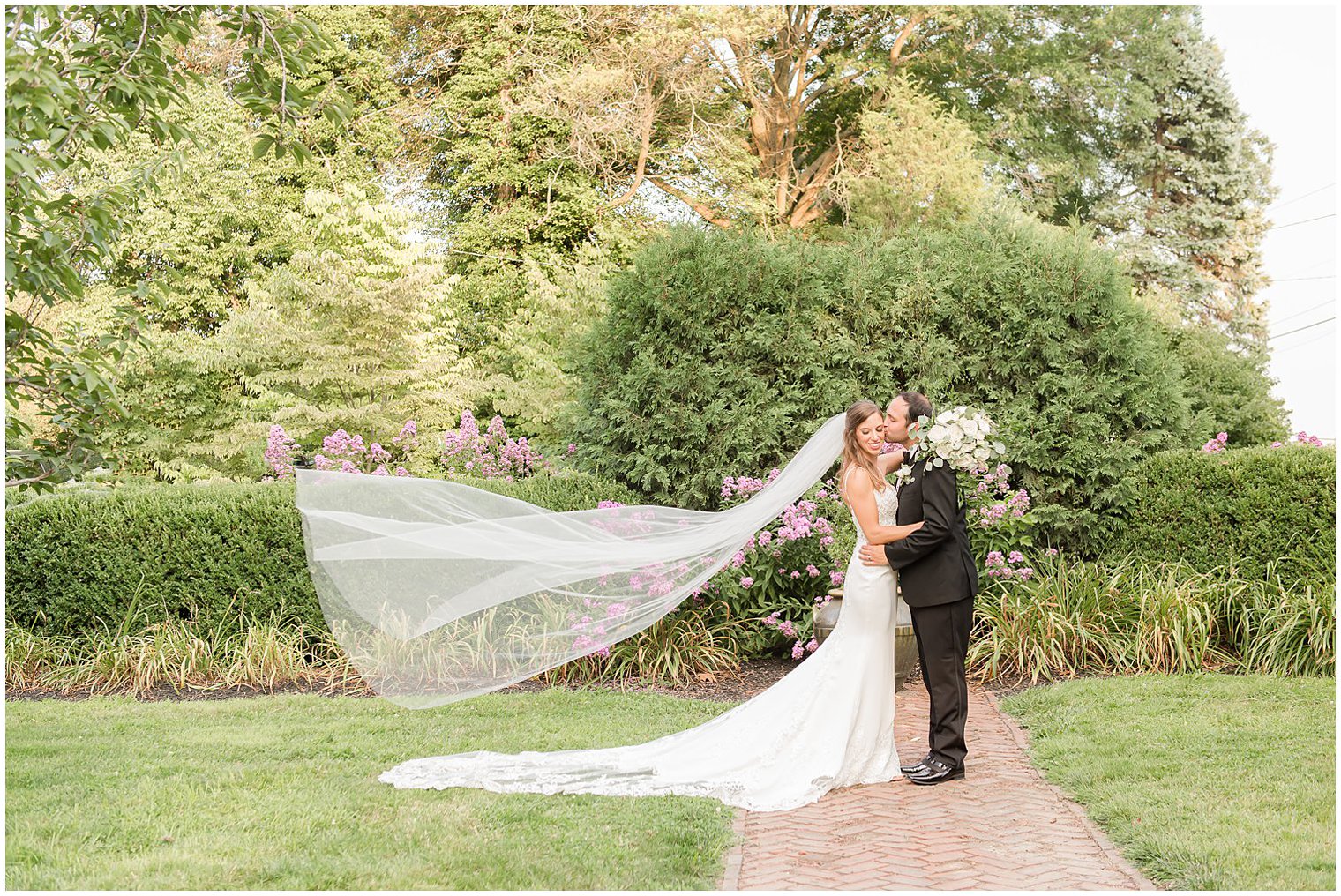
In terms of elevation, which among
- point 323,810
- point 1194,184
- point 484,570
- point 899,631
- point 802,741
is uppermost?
point 1194,184

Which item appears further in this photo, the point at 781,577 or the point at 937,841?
the point at 781,577

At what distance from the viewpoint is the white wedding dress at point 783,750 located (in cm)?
579

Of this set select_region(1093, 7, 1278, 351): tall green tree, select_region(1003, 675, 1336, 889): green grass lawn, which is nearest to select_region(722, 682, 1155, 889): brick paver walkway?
select_region(1003, 675, 1336, 889): green grass lawn

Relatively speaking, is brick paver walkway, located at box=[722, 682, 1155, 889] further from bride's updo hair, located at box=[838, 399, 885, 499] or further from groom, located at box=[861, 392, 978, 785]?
bride's updo hair, located at box=[838, 399, 885, 499]

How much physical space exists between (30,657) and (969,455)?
26.0 feet

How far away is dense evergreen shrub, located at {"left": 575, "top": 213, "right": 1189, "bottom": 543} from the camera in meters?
10.2

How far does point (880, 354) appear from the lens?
10484mm

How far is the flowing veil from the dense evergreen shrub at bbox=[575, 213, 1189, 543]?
143 inches

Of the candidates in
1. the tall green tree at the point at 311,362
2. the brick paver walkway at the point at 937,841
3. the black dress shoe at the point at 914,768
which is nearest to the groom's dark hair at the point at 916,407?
the black dress shoe at the point at 914,768

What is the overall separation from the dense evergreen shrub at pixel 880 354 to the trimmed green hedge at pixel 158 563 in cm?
306

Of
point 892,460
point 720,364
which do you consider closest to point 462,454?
point 720,364

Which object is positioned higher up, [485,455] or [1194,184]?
[1194,184]

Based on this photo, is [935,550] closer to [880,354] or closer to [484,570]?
[484,570]

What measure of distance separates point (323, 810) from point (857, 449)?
133 inches
